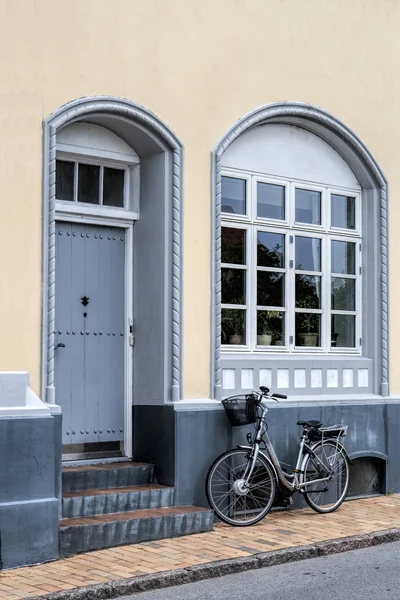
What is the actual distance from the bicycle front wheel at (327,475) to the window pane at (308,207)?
2602 mm

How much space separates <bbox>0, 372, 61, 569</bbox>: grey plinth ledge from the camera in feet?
24.7

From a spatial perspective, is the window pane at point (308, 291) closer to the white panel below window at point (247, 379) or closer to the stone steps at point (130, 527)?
the white panel below window at point (247, 379)

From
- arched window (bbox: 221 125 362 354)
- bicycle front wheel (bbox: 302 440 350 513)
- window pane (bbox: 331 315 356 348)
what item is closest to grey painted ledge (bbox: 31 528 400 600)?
bicycle front wheel (bbox: 302 440 350 513)

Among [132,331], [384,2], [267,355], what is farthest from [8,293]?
[384,2]

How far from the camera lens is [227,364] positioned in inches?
390

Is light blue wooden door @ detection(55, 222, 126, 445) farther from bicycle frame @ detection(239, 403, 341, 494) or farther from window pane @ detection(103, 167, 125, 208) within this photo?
bicycle frame @ detection(239, 403, 341, 494)

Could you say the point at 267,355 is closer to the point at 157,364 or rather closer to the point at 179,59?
the point at 157,364

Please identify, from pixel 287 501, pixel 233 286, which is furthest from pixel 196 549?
pixel 233 286

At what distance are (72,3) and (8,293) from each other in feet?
9.22

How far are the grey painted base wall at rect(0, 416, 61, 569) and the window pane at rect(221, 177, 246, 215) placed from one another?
3398mm

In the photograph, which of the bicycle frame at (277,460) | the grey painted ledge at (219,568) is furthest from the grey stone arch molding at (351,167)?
the grey painted ledge at (219,568)

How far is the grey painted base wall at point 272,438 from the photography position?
9195mm

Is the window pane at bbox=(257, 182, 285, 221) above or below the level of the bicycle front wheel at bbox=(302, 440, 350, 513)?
above

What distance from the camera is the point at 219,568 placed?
751 cm
